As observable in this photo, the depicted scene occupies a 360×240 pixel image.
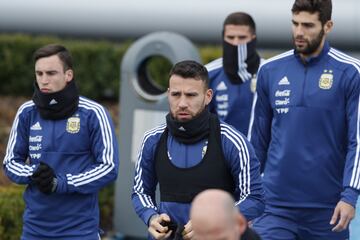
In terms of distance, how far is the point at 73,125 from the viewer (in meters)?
7.39

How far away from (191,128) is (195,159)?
18 cm

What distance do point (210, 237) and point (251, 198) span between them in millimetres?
1834

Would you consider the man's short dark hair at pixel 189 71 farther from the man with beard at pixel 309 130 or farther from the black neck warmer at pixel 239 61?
the black neck warmer at pixel 239 61

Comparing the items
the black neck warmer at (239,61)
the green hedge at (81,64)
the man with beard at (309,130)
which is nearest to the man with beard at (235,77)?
the black neck warmer at (239,61)

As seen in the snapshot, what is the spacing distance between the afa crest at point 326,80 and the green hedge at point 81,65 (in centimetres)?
898

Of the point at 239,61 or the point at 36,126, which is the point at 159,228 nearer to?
the point at 36,126

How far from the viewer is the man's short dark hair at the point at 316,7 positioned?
23.5ft

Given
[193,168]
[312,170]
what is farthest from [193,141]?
[312,170]

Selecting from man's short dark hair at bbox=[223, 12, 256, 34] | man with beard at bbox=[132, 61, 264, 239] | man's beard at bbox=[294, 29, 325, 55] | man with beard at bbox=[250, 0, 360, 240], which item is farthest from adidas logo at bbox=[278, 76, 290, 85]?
man's short dark hair at bbox=[223, 12, 256, 34]

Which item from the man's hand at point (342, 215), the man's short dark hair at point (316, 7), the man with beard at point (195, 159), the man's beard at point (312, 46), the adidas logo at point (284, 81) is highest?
the man's short dark hair at point (316, 7)

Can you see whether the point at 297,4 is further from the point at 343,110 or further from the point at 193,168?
the point at 193,168

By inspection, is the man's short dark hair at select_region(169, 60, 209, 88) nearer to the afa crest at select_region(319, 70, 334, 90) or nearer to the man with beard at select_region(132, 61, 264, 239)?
the man with beard at select_region(132, 61, 264, 239)

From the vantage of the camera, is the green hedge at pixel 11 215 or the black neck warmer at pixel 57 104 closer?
the black neck warmer at pixel 57 104

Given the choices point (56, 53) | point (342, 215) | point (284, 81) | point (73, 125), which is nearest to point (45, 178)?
point (73, 125)
